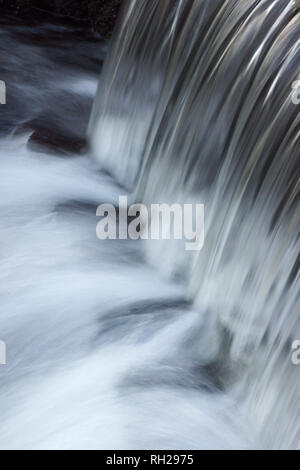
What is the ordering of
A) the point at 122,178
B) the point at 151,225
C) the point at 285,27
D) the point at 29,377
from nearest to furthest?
the point at 29,377 → the point at 285,27 → the point at 151,225 → the point at 122,178

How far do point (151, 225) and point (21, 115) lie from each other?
1.27 m

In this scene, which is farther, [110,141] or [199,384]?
[110,141]

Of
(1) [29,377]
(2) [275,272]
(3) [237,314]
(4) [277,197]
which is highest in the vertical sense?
(4) [277,197]

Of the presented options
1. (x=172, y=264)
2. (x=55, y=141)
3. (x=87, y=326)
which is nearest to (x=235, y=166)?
(x=172, y=264)

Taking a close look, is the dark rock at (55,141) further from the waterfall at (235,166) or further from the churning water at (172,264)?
the waterfall at (235,166)

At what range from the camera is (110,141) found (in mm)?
3791

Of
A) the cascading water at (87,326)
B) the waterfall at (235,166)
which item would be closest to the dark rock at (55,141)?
the cascading water at (87,326)

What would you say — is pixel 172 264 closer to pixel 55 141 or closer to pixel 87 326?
pixel 87 326

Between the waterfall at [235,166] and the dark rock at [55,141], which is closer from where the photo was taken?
the waterfall at [235,166]

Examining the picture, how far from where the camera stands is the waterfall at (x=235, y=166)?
7.51 ft

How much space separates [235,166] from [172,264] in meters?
0.52

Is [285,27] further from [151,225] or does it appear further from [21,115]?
[21,115]

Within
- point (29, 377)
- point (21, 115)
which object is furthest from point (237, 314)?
point (21, 115)

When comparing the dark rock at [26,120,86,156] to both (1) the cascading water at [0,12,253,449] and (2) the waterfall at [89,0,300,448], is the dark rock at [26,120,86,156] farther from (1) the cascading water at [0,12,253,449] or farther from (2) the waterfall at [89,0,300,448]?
(2) the waterfall at [89,0,300,448]
